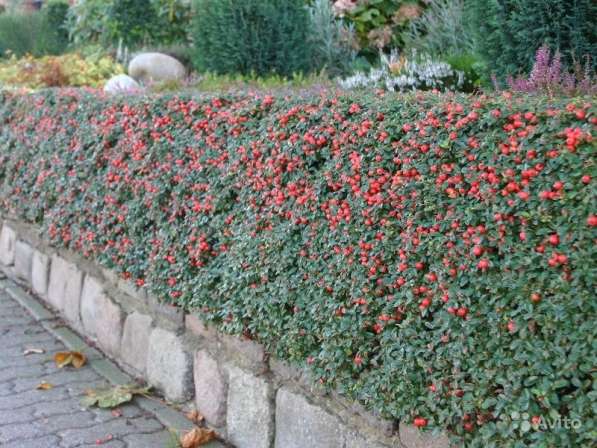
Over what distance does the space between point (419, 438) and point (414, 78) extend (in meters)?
2.97

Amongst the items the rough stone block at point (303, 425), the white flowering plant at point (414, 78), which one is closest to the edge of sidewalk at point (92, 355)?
the rough stone block at point (303, 425)

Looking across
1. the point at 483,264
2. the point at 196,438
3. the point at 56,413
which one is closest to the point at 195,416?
the point at 196,438

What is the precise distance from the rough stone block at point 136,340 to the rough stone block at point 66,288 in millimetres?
848

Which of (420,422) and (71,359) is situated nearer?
(420,422)

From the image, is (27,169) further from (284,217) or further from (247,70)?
(284,217)

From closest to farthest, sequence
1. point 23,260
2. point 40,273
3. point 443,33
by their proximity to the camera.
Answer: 1. point 40,273
2. point 443,33
3. point 23,260

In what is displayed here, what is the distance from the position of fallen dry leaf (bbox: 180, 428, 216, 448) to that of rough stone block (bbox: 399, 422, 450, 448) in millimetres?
1332

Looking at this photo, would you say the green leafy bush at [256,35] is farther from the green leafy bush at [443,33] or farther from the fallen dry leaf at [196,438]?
the fallen dry leaf at [196,438]

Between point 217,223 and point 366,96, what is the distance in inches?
41.1

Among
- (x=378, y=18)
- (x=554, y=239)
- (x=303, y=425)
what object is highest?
(x=378, y=18)

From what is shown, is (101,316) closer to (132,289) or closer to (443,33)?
(132,289)

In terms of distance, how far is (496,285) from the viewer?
2.52 m

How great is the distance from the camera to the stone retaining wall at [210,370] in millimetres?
3266

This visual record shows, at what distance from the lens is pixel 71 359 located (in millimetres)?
5207
